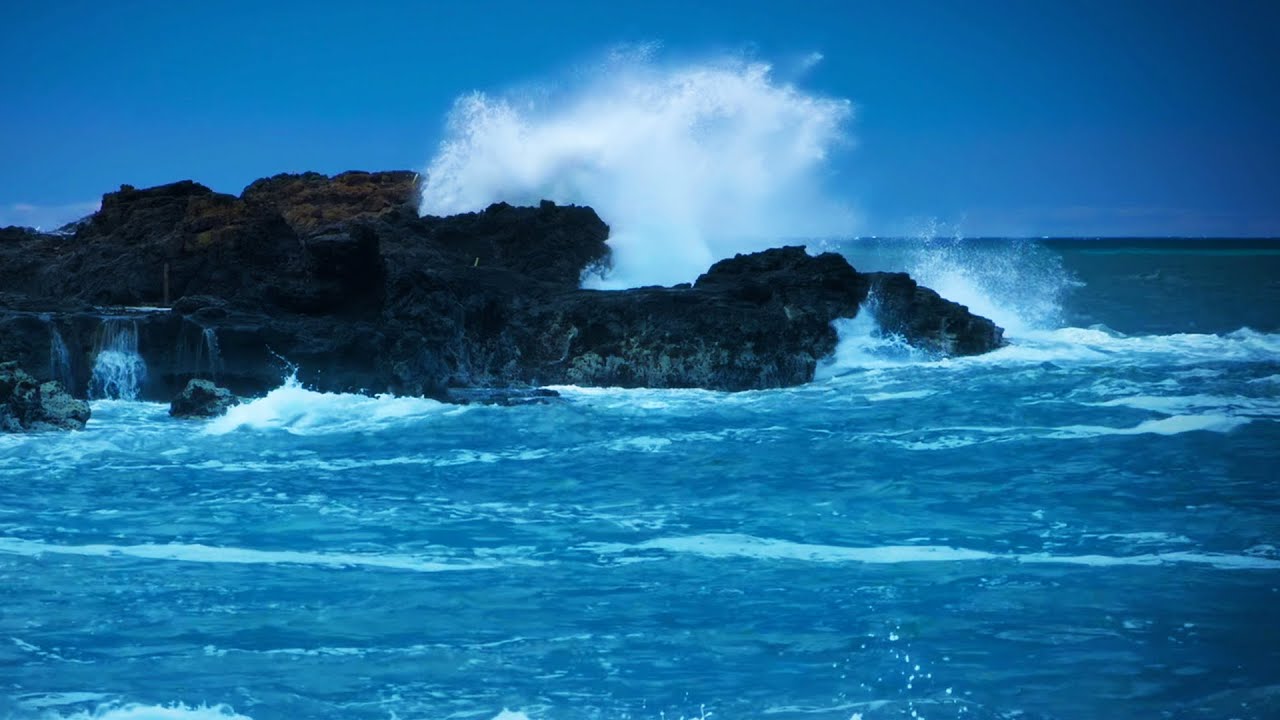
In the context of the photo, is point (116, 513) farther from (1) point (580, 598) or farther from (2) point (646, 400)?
(2) point (646, 400)

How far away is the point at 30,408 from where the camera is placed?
1495 cm

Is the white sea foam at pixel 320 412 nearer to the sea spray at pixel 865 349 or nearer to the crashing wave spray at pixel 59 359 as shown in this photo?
the crashing wave spray at pixel 59 359

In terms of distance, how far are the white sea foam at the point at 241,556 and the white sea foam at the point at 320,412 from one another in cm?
569

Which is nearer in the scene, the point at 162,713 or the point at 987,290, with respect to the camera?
the point at 162,713

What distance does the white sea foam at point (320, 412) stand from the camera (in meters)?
15.5

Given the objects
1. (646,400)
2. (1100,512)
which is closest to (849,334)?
(646,400)

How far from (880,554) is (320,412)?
938 centimetres

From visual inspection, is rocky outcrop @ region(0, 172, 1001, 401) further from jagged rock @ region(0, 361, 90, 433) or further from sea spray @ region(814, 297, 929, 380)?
jagged rock @ region(0, 361, 90, 433)

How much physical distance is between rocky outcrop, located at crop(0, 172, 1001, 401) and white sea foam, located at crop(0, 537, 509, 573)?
8110 millimetres

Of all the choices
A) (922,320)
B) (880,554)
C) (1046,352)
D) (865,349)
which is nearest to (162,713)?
(880,554)

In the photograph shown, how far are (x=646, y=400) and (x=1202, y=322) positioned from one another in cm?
2574

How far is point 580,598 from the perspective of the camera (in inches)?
314

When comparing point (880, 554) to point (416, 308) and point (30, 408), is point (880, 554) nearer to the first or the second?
point (30, 408)

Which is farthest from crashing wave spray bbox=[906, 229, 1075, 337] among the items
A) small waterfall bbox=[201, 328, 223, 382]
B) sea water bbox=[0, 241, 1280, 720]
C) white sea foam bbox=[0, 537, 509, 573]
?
white sea foam bbox=[0, 537, 509, 573]
